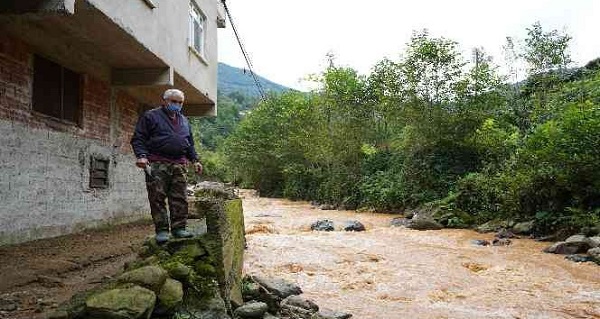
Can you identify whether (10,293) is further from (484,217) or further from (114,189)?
(484,217)

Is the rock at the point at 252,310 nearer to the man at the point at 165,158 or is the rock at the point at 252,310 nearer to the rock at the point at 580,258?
the man at the point at 165,158

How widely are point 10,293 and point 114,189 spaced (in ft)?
20.1

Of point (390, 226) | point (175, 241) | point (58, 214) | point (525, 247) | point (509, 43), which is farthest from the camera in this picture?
point (509, 43)

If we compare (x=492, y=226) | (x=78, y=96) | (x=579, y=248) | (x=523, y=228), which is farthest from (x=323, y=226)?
(x=78, y=96)

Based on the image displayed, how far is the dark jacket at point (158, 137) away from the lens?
5.05 meters

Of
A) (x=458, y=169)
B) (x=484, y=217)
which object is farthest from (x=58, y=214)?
(x=458, y=169)

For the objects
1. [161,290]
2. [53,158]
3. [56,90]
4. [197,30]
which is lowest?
[161,290]

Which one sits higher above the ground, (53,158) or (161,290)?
(53,158)

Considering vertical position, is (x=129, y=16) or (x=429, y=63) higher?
(x=429, y=63)

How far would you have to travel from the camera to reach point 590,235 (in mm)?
11336

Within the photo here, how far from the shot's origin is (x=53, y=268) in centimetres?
621

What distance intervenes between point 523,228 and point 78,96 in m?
12.0

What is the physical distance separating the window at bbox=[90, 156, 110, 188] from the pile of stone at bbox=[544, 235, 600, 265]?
33.7 feet

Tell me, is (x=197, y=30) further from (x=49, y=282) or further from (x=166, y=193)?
(x=49, y=282)
